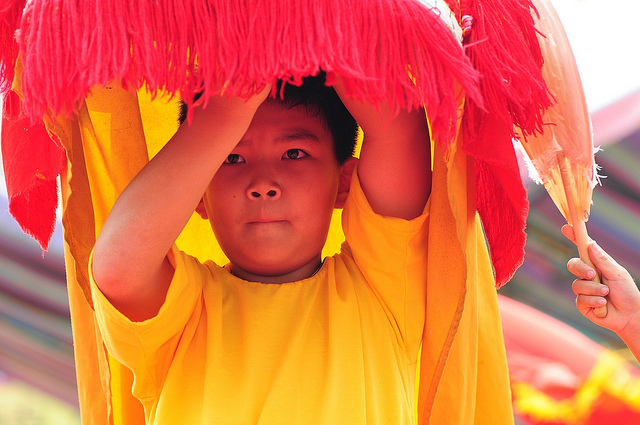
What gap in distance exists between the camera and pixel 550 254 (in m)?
1.65

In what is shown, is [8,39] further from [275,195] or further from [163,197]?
[275,195]

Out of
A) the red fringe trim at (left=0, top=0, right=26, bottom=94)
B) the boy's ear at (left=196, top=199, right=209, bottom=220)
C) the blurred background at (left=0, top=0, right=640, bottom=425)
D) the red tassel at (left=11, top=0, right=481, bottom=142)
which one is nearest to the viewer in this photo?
the red tassel at (left=11, top=0, right=481, bottom=142)

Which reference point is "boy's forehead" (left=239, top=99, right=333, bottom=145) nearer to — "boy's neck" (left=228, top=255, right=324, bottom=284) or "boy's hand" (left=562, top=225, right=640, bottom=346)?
"boy's neck" (left=228, top=255, right=324, bottom=284)

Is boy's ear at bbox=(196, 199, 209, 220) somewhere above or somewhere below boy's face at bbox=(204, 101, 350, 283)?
below

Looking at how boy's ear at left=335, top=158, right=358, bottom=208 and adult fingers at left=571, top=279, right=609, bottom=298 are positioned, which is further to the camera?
boy's ear at left=335, top=158, right=358, bottom=208

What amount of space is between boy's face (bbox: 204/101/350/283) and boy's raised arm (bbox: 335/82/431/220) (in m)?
0.07

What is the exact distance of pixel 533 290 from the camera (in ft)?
5.47

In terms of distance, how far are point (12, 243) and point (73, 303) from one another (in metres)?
0.68

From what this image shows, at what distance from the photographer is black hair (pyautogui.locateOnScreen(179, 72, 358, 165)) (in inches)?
36.6

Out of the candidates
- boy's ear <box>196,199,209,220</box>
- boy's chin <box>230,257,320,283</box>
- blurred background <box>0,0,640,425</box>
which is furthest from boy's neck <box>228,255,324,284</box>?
blurred background <box>0,0,640,425</box>

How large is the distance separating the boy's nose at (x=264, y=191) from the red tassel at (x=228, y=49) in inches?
8.9

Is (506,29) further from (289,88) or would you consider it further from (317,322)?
(317,322)

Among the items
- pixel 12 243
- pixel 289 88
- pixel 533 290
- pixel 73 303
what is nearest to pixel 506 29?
pixel 289 88

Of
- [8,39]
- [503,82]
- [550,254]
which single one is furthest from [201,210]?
[550,254]
